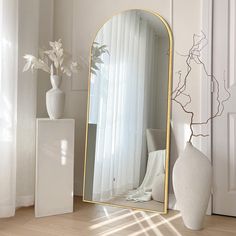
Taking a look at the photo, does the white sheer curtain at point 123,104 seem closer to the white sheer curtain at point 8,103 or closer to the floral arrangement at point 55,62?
the floral arrangement at point 55,62

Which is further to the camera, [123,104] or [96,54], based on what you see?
[96,54]

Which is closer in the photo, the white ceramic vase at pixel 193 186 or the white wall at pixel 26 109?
the white ceramic vase at pixel 193 186

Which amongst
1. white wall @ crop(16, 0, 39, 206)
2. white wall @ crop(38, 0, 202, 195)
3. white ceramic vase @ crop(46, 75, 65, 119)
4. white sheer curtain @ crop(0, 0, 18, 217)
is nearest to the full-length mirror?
white wall @ crop(38, 0, 202, 195)

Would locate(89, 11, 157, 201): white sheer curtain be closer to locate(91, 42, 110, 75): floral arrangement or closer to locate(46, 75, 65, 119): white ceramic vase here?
locate(91, 42, 110, 75): floral arrangement

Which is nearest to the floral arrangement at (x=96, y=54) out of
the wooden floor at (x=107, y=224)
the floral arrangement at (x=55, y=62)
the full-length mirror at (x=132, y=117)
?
the full-length mirror at (x=132, y=117)

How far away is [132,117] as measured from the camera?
246 cm

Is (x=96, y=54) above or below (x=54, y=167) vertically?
above

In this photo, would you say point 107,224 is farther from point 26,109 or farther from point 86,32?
point 86,32

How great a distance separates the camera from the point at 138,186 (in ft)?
7.89

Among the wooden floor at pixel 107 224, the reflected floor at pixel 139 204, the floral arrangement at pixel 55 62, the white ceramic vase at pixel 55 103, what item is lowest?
the wooden floor at pixel 107 224

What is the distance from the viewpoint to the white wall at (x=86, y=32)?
2.45m

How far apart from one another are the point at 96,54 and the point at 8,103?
0.91 meters

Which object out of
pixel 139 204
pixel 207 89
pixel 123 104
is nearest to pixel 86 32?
pixel 123 104

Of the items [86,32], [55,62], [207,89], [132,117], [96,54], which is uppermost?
[86,32]
